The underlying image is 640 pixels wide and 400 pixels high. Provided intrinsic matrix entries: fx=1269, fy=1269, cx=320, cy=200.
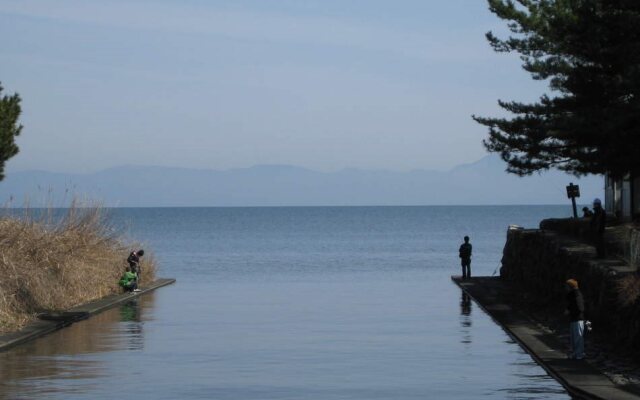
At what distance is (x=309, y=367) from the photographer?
69.9 feet

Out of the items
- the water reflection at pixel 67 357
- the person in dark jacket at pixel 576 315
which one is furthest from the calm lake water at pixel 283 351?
the person in dark jacket at pixel 576 315

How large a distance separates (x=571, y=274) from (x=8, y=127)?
14.3 meters

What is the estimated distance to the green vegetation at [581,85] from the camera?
31.8 m

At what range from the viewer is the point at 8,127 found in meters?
31.5

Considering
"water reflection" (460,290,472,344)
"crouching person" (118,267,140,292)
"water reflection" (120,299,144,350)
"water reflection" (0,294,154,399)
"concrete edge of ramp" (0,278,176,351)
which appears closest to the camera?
"water reflection" (0,294,154,399)

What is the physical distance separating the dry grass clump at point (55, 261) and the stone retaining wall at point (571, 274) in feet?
40.2

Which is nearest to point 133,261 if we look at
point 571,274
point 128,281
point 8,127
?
point 128,281

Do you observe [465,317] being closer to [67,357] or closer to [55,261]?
[55,261]

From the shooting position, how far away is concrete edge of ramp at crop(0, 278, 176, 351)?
25.1m

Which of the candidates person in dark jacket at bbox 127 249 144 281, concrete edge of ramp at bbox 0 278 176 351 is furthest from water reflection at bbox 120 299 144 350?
person in dark jacket at bbox 127 249 144 281

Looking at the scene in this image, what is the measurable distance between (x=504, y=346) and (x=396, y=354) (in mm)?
2710

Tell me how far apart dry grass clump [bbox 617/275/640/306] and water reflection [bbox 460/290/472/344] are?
369 centimetres

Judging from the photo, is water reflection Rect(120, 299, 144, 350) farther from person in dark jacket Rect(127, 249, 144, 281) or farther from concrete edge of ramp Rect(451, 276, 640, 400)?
concrete edge of ramp Rect(451, 276, 640, 400)

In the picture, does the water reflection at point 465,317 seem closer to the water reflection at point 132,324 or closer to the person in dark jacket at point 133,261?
the water reflection at point 132,324
